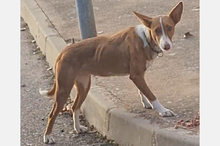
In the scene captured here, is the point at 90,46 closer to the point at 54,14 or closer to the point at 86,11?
the point at 86,11

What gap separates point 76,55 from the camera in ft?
16.9

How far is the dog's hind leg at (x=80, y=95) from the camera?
5.35 m

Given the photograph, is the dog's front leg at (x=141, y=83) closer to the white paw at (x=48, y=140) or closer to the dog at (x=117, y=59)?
the dog at (x=117, y=59)

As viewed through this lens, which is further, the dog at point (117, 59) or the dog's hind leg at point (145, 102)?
the dog's hind leg at point (145, 102)

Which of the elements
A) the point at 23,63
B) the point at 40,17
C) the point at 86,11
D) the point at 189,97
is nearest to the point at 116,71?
the point at 189,97

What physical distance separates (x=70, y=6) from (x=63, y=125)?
366 centimetres

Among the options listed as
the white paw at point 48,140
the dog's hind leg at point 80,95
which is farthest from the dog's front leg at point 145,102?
the white paw at point 48,140

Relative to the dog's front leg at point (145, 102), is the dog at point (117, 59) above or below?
above

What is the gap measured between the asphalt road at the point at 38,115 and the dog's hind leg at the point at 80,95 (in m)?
0.08

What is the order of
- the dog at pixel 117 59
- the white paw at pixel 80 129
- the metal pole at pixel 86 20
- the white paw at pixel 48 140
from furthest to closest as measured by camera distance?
1. the metal pole at pixel 86 20
2. the white paw at pixel 80 129
3. the white paw at pixel 48 140
4. the dog at pixel 117 59

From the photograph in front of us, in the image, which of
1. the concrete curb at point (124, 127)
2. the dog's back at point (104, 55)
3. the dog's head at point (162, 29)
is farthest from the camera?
the dog's back at point (104, 55)

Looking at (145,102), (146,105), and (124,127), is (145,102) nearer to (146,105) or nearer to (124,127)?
(146,105)

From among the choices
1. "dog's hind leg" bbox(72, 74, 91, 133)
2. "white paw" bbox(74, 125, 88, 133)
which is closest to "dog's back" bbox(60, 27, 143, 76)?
"dog's hind leg" bbox(72, 74, 91, 133)

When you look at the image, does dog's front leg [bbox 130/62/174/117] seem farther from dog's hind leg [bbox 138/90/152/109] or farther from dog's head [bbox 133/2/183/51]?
dog's head [bbox 133/2/183/51]
